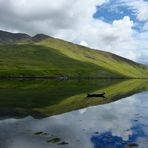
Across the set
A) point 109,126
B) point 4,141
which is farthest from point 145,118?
point 4,141

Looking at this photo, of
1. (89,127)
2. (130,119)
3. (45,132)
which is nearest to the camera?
(45,132)

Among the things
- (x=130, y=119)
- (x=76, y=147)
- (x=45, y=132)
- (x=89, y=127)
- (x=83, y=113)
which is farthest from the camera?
(x=83, y=113)

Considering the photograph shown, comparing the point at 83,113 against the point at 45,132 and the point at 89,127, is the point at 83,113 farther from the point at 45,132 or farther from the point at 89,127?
the point at 45,132

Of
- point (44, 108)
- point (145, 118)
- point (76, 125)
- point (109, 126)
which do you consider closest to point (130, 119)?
point (145, 118)

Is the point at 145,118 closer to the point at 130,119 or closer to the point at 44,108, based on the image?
the point at 130,119

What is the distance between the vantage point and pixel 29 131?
46156 millimetres

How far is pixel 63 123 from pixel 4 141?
17.5 m

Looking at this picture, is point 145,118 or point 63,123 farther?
point 145,118

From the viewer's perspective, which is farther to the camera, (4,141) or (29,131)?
(29,131)

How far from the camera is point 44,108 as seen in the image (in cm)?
7319

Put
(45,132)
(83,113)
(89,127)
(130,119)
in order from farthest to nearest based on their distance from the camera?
(83,113), (130,119), (89,127), (45,132)

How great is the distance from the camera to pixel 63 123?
54781 millimetres

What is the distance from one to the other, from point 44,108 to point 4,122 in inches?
820

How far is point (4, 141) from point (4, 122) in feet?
47.9
